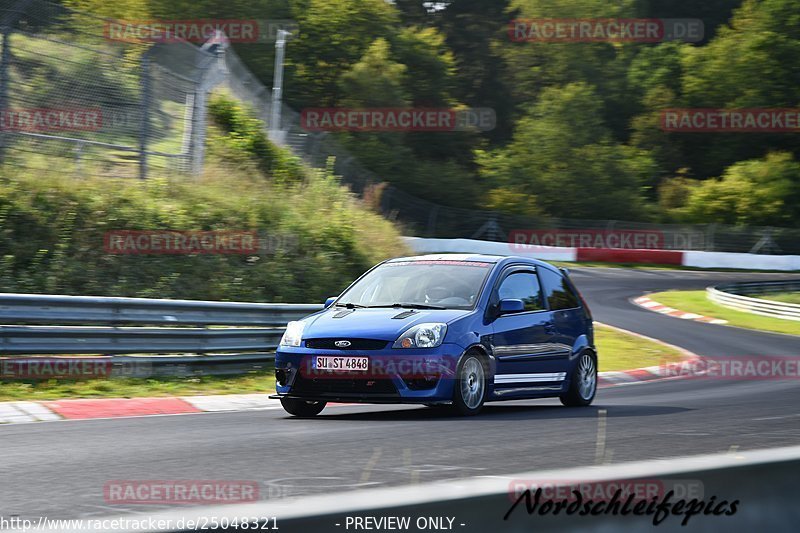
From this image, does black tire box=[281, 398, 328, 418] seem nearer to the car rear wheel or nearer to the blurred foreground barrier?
the car rear wheel

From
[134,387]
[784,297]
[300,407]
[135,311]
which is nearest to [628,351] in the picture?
[135,311]

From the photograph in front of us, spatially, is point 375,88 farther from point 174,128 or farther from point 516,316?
point 516,316

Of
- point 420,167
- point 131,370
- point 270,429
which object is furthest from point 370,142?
point 270,429

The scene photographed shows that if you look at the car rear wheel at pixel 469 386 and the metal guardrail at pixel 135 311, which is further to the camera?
the metal guardrail at pixel 135 311

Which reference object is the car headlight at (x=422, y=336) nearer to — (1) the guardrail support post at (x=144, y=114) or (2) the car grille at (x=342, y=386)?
(2) the car grille at (x=342, y=386)

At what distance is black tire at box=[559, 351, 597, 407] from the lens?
1130cm

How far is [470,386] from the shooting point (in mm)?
9711

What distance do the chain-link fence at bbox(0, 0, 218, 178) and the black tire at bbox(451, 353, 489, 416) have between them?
321 inches

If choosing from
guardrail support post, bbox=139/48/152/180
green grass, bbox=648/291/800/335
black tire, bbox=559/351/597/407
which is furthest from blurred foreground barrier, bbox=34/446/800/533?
green grass, bbox=648/291/800/335

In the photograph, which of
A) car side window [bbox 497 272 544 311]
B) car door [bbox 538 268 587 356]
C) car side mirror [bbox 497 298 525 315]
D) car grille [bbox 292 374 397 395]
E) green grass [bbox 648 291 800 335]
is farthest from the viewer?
green grass [bbox 648 291 800 335]

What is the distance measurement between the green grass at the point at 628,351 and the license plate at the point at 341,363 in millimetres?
8359

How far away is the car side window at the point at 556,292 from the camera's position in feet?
37.2

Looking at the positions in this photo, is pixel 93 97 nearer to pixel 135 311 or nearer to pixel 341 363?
pixel 135 311

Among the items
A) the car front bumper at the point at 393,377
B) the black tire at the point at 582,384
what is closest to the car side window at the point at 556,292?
the black tire at the point at 582,384
